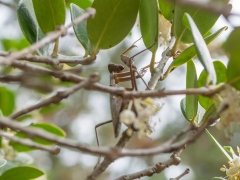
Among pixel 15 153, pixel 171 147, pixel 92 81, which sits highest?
pixel 15 153

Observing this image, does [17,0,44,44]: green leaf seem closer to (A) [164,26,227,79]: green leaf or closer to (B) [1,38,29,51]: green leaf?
(A) [164,26,227,79]: green leaf

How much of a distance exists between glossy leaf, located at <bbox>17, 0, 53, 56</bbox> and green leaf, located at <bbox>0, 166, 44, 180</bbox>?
263 mm

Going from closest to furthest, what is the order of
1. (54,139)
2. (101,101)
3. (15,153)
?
(54,139), (15,153), (101,101)

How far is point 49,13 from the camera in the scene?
842 mm

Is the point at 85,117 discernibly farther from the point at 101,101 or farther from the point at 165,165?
the point at 165,165

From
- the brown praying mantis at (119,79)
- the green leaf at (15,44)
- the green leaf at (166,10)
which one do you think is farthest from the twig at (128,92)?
the green leaf at (15,44)

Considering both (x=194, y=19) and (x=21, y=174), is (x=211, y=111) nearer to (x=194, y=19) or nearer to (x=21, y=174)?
(x=194, y=19)

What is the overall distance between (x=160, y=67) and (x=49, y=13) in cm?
25

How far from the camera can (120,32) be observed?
32.2 inches

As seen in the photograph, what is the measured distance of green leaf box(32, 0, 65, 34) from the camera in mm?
833

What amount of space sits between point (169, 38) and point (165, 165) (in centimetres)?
31

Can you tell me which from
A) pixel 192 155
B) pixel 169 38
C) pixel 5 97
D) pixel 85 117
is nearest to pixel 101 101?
pixel 85 117

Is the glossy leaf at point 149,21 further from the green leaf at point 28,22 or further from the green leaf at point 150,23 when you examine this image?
the green leaf at point 28,22

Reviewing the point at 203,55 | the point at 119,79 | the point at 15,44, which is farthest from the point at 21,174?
the point at 15,44
